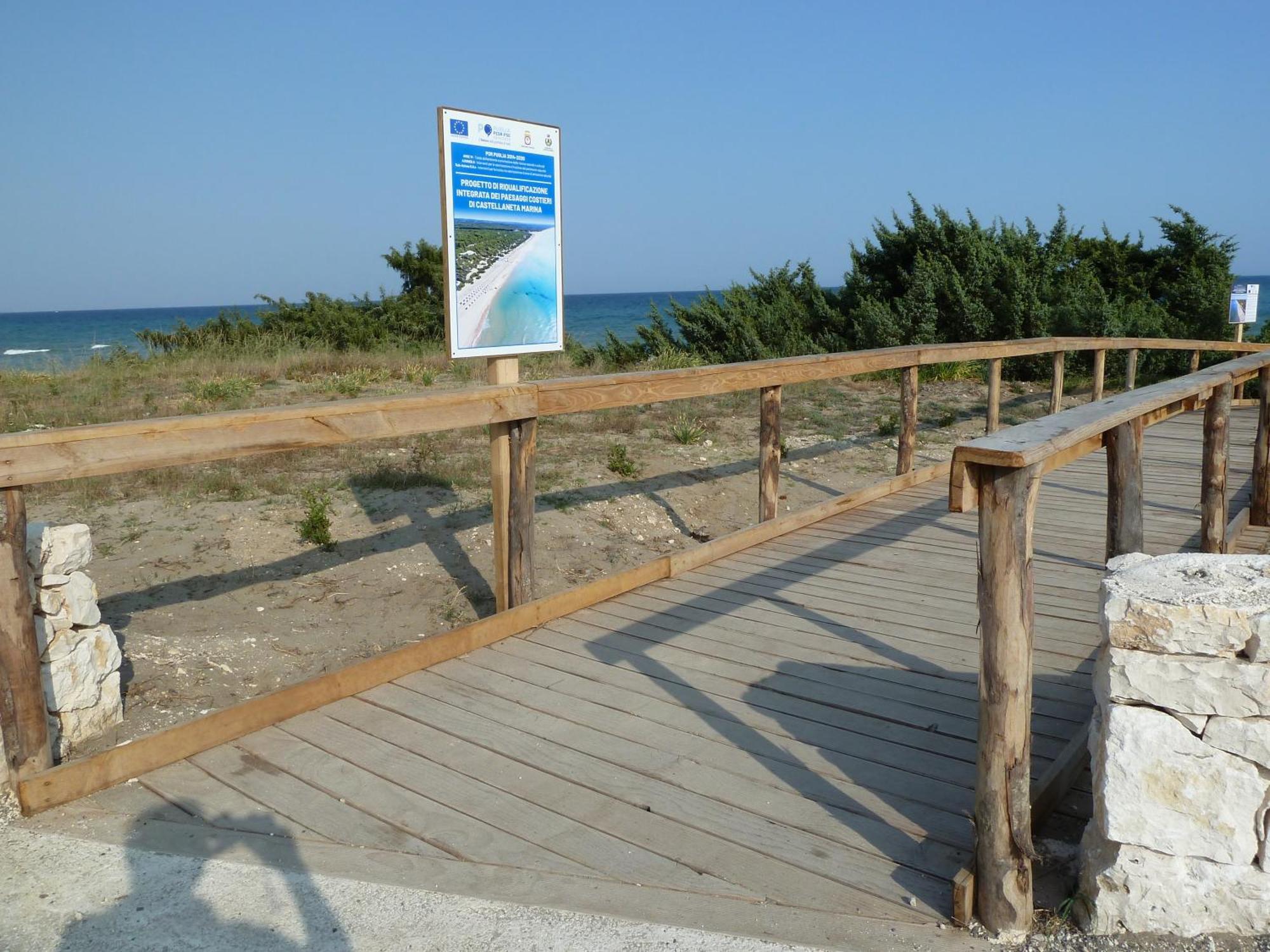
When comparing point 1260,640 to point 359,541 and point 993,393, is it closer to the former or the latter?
point 359,541

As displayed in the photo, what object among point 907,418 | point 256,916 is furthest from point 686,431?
point 256,916

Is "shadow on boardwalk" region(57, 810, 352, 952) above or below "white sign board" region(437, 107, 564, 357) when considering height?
below

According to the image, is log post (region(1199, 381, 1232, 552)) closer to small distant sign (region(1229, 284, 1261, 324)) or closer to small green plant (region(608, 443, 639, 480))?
small green plant (region(608, 443, 639, 480))

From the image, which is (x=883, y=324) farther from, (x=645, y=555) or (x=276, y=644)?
(x=276, y=644)

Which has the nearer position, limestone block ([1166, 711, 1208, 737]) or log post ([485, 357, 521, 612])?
limestone block ([1166, 711, 1208, 737])

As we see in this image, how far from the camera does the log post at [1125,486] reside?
356 cm

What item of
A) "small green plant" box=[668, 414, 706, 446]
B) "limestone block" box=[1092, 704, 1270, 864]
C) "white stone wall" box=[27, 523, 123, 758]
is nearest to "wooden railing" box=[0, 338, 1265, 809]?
"white stone wall" box=[27, 523, 123, 758]

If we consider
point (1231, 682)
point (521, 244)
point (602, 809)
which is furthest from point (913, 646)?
point (521, 244)

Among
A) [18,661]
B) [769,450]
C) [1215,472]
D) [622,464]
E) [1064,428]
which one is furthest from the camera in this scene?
[622,464]

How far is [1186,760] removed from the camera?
208cm

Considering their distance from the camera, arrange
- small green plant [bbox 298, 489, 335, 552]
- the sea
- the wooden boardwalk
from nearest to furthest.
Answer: the wooden boardwalk → small green plant [bbox 298, 489, 335, 552] → the sea

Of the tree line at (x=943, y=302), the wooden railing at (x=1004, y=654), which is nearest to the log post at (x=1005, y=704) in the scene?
the wooden railing at (x=1004, y=654)

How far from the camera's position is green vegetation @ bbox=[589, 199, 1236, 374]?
16812mm

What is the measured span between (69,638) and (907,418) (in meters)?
5.43
